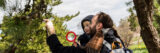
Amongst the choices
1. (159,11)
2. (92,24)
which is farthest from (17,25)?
(159,11)

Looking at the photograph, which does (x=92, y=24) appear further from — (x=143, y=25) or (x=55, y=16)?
(x=55, y=16)

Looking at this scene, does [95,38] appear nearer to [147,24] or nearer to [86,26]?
[86,26]

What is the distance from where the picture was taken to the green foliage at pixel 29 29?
65.5 inches

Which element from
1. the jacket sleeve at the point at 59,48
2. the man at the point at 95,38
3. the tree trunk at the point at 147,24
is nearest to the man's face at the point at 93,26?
the man at the point at 95,38

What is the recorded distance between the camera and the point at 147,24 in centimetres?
396

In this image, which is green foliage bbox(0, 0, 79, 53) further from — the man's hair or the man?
the man's hair

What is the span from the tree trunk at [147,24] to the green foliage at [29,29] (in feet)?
5.24

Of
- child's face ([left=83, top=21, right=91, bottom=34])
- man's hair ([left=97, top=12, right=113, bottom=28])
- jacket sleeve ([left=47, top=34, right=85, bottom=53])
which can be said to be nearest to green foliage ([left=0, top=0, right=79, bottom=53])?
jacket sleeve ([left=47, top=34, right=85, bottom=53])

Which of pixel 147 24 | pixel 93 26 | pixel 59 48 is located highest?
pixel 93 26

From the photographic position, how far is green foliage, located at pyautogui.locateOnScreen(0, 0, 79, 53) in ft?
5.46

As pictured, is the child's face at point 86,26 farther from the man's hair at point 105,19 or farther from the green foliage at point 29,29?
the green foliage at point 29,29

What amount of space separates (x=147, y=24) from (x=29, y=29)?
275cm

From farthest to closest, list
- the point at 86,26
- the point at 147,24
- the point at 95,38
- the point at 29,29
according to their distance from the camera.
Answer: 1. the point at 147,24
2. the point at 29,29
3. the point at 86,26
4. the point at 95,38

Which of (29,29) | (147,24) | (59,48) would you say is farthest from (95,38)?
(147,24)
